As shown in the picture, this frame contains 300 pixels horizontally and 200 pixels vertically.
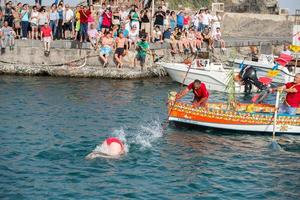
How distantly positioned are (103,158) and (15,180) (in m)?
2.99

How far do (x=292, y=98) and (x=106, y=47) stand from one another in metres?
13.7

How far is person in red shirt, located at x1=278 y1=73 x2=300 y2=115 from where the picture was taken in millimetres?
22766

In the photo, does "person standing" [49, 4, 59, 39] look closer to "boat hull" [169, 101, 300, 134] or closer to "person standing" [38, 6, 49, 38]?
"person standing" [38, 6, 49, 38]

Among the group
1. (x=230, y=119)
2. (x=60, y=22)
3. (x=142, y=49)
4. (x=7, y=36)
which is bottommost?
(x=230, y=119)

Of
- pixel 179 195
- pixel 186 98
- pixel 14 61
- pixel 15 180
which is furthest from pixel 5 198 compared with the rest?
pixel 14 61

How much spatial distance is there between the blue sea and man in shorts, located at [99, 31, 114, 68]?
564 centimetres

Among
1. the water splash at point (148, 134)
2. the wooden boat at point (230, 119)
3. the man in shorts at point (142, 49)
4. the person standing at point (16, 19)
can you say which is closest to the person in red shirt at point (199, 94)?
the wooden boat at point (230, 119)

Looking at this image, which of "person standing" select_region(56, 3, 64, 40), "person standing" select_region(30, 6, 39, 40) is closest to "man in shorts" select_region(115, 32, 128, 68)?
"person standing" select_region(56, 3, 64, 40)

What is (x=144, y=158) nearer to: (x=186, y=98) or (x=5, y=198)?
(x=5, y=198)

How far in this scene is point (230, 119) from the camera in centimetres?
2342

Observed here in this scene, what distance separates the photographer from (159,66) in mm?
36625

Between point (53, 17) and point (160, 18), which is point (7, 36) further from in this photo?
point (160, 18)

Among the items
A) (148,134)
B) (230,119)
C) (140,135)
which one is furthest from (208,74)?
(140,135)

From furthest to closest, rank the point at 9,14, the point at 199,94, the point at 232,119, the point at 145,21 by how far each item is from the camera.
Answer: the point at 145,21 → the point at 9,14 → the point at 199,94 → the point at 232,119
